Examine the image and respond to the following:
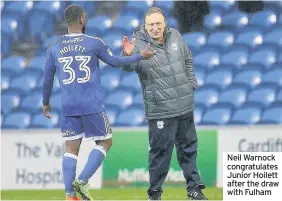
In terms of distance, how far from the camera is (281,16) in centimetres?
1230

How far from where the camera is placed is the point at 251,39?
12.4m

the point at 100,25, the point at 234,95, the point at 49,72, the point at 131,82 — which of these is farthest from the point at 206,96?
the point at 49,72

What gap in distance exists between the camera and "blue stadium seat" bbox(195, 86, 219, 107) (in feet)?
39.6

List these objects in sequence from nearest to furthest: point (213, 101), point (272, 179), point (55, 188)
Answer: point (272, 179) → point (55, 188) → point (213, 101)

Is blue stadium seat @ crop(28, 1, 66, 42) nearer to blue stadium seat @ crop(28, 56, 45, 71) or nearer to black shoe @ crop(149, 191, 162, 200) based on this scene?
blue stadium seat @ crop(28, 56, 45, 71)

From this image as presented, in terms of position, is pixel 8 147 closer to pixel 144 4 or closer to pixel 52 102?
pixel 52 102

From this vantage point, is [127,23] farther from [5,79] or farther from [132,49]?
[132,49]

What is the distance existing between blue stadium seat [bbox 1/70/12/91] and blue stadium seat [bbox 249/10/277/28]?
332 centimetres

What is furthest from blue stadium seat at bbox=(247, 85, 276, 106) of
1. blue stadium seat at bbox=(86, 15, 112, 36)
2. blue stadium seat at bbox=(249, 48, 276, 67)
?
blue stadium seat at bbox=(86, 15, 112, 36)

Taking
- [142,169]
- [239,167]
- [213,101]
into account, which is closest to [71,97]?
[239,167]

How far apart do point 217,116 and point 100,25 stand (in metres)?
2.03

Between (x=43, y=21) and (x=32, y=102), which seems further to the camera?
(x=43, y=21)

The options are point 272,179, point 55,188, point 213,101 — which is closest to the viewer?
point 272,179

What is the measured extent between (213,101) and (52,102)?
2.11 meters
